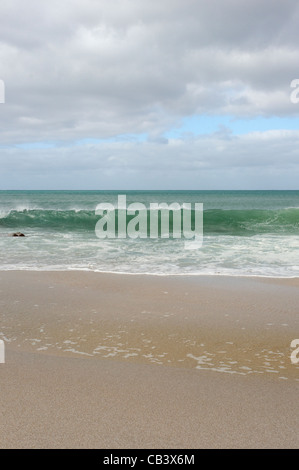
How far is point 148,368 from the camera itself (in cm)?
381

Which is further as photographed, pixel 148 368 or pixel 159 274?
pixel 159 274

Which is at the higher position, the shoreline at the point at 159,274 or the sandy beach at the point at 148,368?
the shoreline at the point at 159,274

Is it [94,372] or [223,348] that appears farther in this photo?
[223,348]

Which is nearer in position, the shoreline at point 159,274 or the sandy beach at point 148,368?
the sandy beach at point 148,368

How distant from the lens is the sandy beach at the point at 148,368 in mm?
2654

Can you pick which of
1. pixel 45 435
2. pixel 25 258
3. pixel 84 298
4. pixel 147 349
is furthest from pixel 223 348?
pixel 25 258

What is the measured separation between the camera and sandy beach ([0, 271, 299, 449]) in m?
2.65

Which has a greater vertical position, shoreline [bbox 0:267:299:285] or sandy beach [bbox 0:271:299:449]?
shoreline [bbox 0:267:299:285]

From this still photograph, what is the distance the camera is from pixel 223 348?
4.42 m
